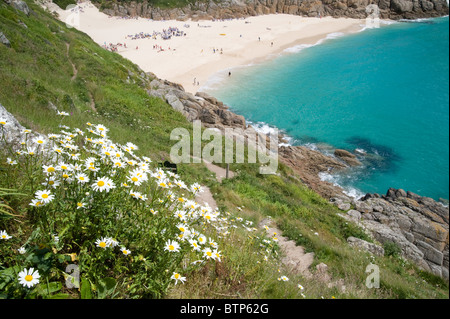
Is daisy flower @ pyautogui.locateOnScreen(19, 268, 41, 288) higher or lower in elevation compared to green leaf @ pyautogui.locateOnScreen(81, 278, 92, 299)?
higher

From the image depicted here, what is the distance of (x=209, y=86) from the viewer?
148 ft

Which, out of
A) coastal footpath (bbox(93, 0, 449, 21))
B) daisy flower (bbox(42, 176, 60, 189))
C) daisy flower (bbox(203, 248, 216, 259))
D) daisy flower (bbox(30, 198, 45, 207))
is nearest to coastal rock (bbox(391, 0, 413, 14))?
coastal footpath (bbox(93, 0, 449, 21))

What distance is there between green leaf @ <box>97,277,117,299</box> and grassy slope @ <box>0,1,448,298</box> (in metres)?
0.66

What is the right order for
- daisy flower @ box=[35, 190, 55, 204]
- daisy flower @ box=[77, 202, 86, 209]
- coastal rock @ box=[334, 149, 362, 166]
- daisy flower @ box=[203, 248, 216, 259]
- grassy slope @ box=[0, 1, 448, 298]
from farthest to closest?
coastal rock @ box=[334, 149, 362, 166], grassy slope @ box=[0, 1, 448, 298], daisy flower @ box=[203, 248, 216, 259], daisy flower @ box=[77, 202, 86, 209], daisy flower @ box=[35, 190, 55, 204]

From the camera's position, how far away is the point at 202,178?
44.7ft

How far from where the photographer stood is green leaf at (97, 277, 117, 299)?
2471mm

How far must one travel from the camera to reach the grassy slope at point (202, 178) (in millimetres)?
3562

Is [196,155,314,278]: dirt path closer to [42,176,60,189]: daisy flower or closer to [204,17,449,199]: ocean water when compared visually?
[42,176,60,189]: daisy flower
